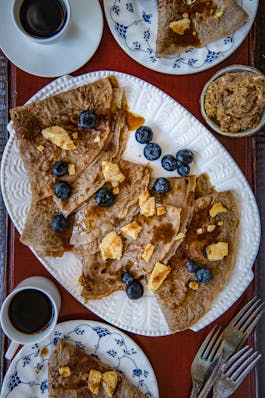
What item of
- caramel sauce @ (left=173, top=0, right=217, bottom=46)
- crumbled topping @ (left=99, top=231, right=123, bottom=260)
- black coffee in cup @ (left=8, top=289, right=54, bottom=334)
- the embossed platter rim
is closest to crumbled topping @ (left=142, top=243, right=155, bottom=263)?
crumbled topping @ (left=99, top=231, right=123, bottom=260)

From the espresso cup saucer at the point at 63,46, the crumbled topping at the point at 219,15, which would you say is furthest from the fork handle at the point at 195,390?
the crumbled topping at the point at 219,15

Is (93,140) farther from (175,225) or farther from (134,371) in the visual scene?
(134,371)

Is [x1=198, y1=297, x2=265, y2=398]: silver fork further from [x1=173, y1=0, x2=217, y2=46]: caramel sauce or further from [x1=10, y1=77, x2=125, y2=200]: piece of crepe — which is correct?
[x1=173, y1=0, x2=217, y2=46]: caramel sauce

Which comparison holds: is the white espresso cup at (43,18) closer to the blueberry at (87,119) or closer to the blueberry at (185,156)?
the blueberry at (87,119)

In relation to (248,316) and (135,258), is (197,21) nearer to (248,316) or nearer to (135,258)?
(135,258)

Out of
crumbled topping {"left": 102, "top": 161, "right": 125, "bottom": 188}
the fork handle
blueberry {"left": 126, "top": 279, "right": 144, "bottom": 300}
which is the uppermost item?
crumbled topping {"left": 102, "top": 161, "right": 125, "bottom": 188}
